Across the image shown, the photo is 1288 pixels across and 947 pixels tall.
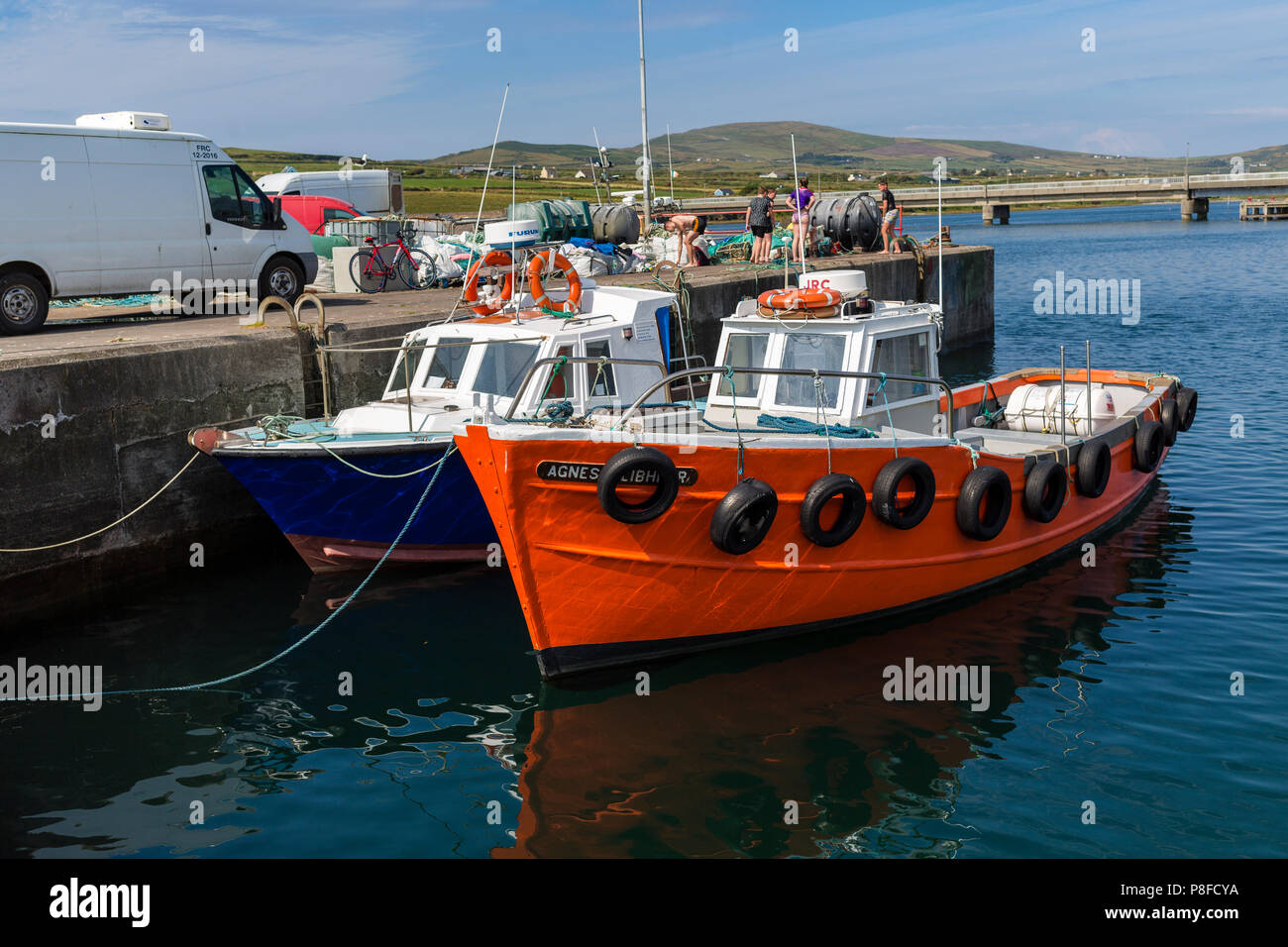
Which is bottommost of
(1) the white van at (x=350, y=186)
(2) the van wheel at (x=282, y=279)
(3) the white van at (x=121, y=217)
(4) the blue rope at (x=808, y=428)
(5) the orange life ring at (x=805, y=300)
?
(4) the blue rope at (x=808, y=428)

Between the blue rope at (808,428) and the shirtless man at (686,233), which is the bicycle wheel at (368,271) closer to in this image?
the shirtless man at (686,233)

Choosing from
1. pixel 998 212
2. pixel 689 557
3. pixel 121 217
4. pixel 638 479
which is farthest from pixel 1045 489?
pixel 998 212

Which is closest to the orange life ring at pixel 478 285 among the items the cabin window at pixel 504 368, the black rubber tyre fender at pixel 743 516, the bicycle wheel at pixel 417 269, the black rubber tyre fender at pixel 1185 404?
the cabin window at pixel 504 368

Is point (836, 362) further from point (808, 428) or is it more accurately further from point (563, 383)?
point (563, 383)

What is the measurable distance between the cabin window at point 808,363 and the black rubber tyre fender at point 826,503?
5.26 ft

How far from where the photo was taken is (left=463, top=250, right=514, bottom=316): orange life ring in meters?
12.6

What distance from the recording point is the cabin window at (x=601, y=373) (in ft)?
38.7

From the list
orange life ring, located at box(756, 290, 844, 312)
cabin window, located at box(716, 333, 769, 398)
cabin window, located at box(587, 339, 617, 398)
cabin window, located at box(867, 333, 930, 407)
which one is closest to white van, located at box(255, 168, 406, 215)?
cabin window, located at box(587, 339, 617, 398)

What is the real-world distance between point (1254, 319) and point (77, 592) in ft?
96.6

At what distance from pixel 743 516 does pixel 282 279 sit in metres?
9.74

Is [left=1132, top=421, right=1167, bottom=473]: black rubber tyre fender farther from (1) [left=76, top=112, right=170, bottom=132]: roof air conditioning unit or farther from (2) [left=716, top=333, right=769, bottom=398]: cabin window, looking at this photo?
(1) [left=76, top=112, right=170, bottom=132]: roof air conditioning unit

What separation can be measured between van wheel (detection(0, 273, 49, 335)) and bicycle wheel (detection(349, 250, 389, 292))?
22.6 ft

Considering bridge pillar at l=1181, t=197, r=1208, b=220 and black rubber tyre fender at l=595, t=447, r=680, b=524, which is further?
bridge pillar at l=1181, t=197, r=1208, b=220
